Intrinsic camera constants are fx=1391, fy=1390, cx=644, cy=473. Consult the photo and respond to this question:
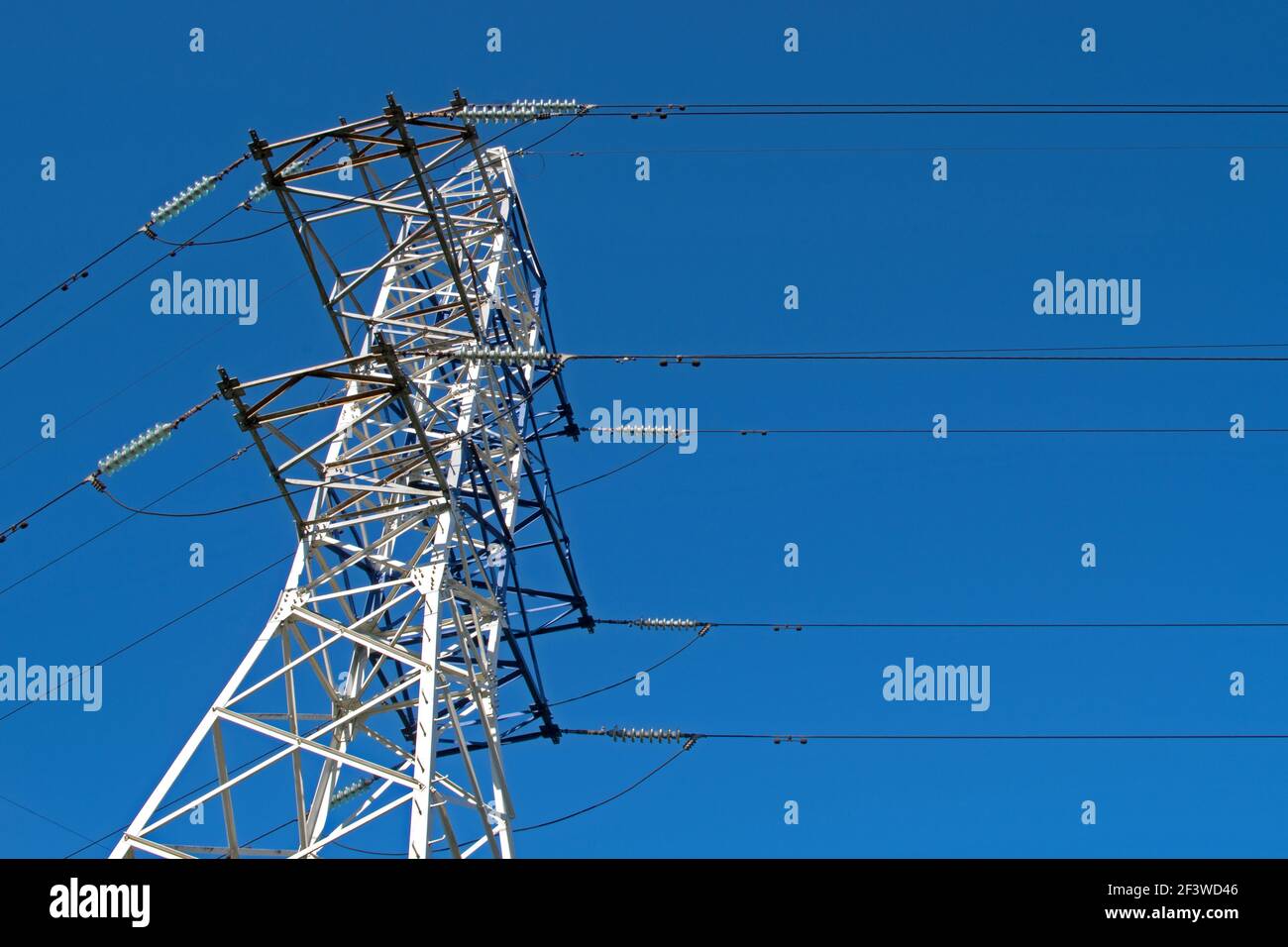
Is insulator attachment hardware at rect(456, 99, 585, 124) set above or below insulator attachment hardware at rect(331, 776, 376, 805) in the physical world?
above

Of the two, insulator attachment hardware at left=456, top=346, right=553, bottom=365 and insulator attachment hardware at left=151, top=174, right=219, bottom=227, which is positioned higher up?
insulator attachment hardware at left=151, top=174, right=219, bottom=227

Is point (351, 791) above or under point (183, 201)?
under

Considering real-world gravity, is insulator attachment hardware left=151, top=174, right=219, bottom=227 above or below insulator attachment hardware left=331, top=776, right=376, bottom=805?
above

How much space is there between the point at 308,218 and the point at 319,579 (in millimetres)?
5247

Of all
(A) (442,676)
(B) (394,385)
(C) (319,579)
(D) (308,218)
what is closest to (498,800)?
(A) (442,676)

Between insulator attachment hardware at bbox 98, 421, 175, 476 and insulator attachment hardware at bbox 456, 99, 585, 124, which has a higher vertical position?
insulator attachment hardware at bbox 456, 99, 585, 124

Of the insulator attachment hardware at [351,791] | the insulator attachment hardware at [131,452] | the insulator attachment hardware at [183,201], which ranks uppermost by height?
the insulator attachment hardware at [183,201]

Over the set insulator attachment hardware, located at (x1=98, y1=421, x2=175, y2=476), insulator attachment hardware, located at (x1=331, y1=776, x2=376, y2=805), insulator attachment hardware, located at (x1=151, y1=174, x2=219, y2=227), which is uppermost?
insulator attachment hardware, located at (x1=151, y1=174, x2=219, y2=227)

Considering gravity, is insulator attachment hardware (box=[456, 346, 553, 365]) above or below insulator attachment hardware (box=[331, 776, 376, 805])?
above

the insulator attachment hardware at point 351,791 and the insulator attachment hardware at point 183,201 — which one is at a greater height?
the insulator attachment hardware at point 183,201

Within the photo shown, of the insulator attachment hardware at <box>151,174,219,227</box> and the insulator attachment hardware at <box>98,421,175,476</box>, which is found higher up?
the insulator attachment hardware at <box>151,174,219,227</box>

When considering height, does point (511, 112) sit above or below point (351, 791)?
above
